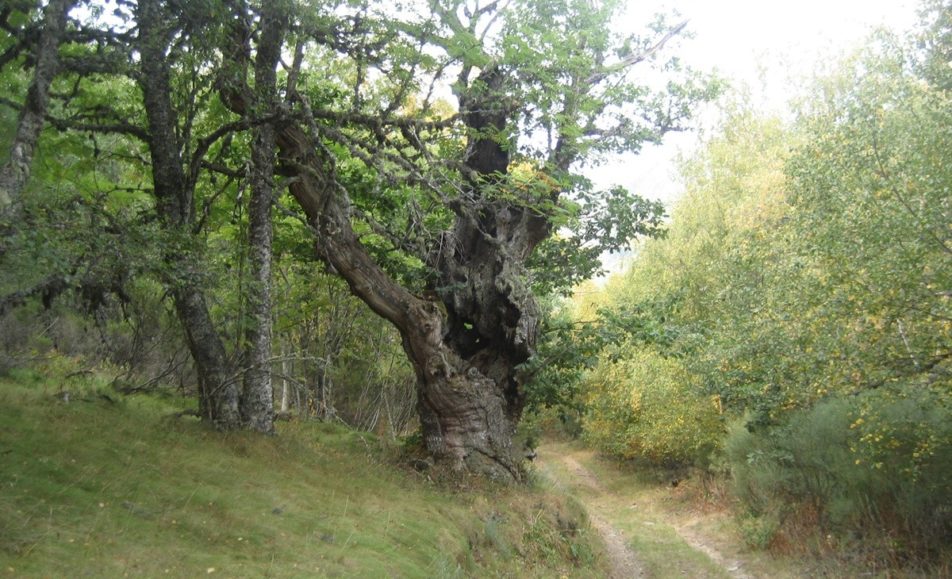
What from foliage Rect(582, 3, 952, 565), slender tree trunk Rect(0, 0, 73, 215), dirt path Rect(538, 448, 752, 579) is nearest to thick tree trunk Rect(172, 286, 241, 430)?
slender tree trunk Rect(0, 0, 73, 215)

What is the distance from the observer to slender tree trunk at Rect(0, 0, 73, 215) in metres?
5.41

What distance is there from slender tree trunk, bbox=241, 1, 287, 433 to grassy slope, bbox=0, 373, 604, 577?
0.64 m

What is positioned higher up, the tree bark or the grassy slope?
the tree bark

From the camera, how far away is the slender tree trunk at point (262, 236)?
1014 cm

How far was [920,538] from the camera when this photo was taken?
37.4ft

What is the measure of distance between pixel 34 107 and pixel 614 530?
17049mm

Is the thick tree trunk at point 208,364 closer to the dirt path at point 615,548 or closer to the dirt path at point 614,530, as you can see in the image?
the dirt path at point 615,548

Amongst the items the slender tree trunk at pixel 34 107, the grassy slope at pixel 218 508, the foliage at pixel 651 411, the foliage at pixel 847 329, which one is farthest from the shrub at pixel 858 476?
the slender tree trunk at pixel 34 107

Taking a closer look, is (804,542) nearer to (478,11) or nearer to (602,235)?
(602,235)

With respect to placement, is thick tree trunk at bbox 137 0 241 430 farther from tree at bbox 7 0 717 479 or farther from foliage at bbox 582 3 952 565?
foliage at bbox 582 3 952 565

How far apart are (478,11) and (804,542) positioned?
1264cm

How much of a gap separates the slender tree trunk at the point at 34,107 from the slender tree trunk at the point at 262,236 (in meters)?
3.88

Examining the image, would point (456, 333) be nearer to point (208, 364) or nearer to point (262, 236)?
point (262, 236)

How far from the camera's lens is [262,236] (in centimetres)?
1046
